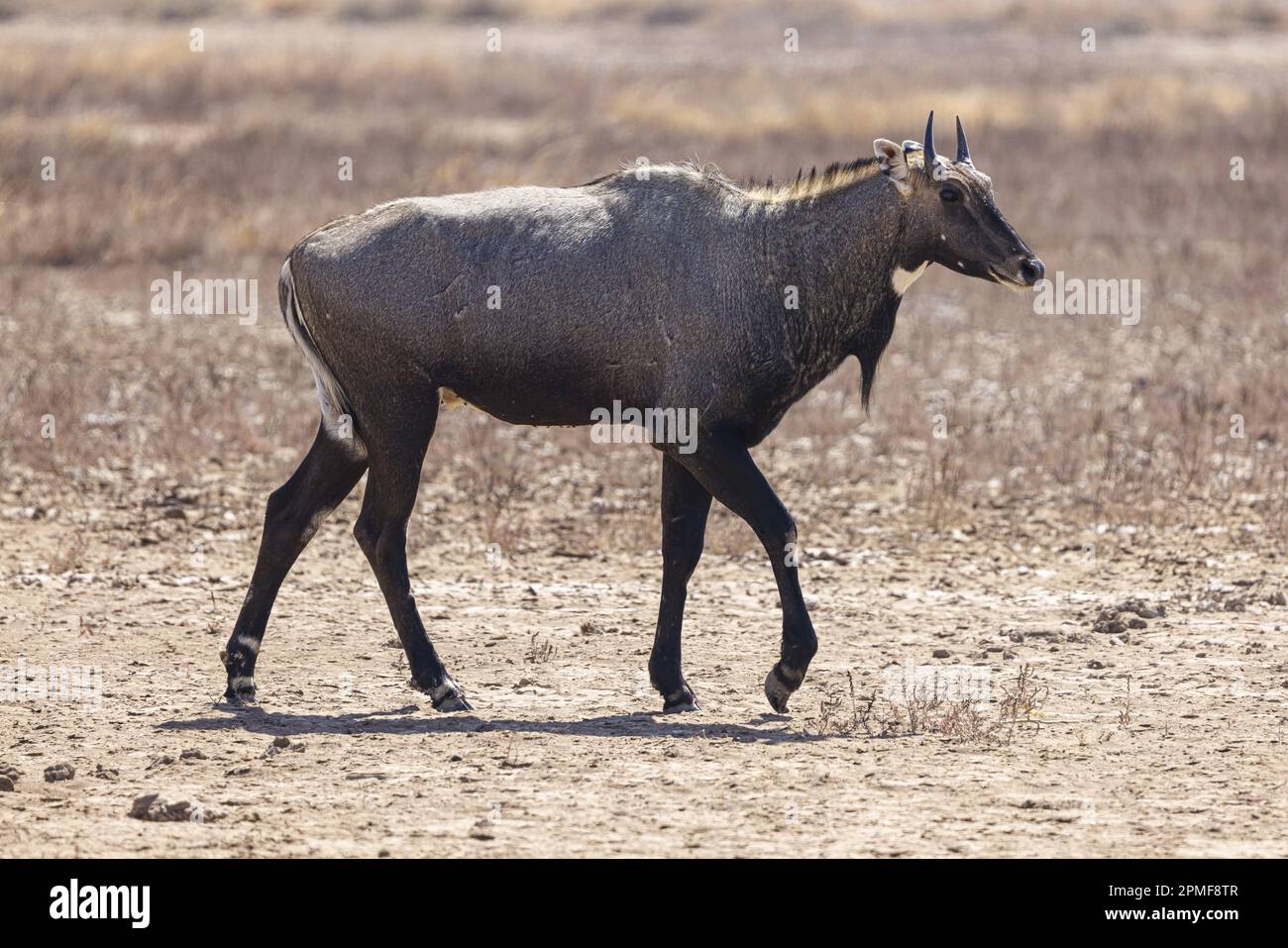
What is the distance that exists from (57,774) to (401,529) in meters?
1.78

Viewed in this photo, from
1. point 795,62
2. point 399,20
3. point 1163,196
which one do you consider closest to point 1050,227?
point 1163,196

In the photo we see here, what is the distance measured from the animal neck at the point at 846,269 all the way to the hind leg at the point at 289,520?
191 centimetres

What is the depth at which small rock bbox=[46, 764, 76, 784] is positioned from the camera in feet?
22.3

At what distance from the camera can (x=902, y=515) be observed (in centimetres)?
1146

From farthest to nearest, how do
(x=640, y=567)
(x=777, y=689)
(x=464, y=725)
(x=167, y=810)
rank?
(x=640, y=567) < (x=777, y=689) < (x=464, y=725) < (x=167, y=810)

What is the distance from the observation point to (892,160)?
799cm

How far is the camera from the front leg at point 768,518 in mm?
7668

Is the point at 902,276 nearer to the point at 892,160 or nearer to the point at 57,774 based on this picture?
the point at 892,160

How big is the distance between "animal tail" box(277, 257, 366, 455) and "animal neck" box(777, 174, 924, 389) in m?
1.84

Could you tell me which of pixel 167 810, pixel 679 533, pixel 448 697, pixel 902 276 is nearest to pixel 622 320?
pixel 679 533

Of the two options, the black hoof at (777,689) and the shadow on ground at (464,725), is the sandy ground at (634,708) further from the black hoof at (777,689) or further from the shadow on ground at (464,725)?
the black hoof at (777,689)

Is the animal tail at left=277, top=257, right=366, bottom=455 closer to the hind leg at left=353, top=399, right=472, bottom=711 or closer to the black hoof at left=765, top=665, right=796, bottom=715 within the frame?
the hind leg at left=353, top=399, right=472, bottom=711

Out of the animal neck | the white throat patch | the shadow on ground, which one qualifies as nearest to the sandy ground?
the shadow on ground

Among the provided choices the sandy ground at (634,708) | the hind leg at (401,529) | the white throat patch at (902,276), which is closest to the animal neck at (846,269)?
the white throat patch at (902,276)
